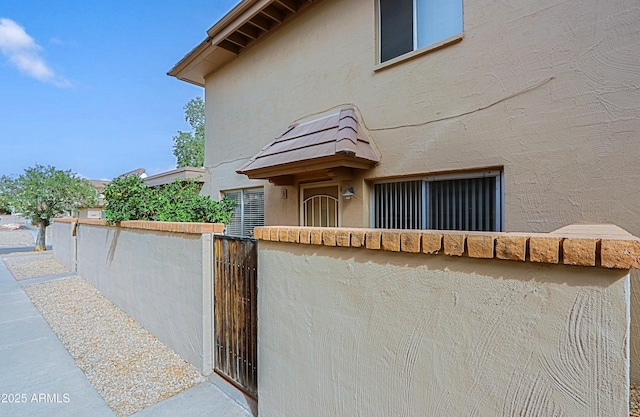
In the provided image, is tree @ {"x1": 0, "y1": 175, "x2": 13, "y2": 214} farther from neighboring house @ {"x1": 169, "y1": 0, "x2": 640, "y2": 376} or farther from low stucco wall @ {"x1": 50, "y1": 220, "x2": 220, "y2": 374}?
neighboring house @ {"x1": 169, "y1": 0, "x2": 640, "y2": 376}

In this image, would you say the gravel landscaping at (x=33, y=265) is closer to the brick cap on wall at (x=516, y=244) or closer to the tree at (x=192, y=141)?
the brick cap on wall at (x=516, y=244)

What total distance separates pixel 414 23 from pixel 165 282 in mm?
6434

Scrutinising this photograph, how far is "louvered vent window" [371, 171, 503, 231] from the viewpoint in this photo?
15.9ft

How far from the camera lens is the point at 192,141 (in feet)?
111

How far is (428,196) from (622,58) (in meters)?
2.90

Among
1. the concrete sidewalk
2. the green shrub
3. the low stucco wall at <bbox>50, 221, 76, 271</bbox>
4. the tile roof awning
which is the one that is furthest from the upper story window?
the low stucco wall at <bbox>50, 221, 76, 271</bbox>

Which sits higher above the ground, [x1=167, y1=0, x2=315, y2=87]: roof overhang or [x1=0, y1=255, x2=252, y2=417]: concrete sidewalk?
[x1=167, y1=0, x2=315, y2=87]: roof overhang

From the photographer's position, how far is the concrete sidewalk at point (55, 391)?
373 centimetres

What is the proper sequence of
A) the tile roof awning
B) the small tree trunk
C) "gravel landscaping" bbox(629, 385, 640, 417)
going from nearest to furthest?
"gravel landscaping" bbox(629, 385, 640, 417)
the tile roof awning
the small tree trunk

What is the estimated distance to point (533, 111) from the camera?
14.3 feet

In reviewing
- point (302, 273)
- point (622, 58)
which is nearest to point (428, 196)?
point (622, 58)

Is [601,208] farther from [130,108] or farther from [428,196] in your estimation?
[130,108]

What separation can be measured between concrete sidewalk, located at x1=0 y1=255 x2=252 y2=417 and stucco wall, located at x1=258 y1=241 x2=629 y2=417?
1.29 meters

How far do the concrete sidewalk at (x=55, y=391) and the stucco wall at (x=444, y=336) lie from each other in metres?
1.29
